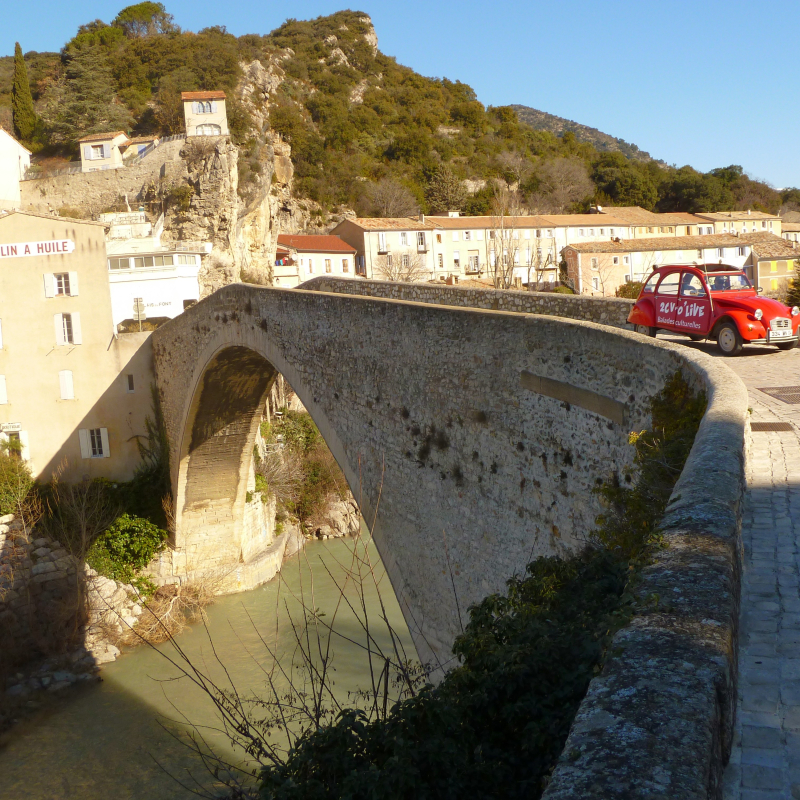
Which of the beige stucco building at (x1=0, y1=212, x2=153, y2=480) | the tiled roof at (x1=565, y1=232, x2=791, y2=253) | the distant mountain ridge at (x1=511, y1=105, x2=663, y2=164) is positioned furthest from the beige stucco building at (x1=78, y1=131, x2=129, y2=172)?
the distant mountain ridge at (x1=511, y1=105, x2=663, y2=164)

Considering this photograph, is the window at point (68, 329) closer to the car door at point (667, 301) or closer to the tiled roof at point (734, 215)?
the car door at point (667, 301)

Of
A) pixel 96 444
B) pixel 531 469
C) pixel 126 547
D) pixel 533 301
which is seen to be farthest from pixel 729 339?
pixel 96 444

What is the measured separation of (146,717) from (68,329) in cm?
952

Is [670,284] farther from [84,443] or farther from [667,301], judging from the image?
[84,443]

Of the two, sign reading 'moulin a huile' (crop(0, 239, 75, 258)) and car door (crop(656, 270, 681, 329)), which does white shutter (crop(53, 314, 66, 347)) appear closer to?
sign reading 'moulin a huile' (crop(0, 239, 75, 258))

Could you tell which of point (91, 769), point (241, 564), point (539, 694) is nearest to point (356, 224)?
point (241, 564)

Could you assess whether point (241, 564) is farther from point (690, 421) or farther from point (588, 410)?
point (690, 421)

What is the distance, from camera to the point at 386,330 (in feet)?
26.5

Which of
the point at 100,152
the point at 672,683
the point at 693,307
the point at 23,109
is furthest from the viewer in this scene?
the point at 23,109

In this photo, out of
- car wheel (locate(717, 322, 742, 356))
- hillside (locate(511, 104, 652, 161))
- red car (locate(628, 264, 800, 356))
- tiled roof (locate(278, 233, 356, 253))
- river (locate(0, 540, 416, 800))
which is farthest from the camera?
hillside (locate(511, 104, 652, 161))

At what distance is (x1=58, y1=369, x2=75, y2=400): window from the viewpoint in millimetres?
18094

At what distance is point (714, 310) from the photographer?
8.59 m

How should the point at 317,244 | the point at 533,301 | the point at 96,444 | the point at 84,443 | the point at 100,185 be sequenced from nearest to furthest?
1. the point at 533,301
2. the point at 84,443
3. the point at 96,444
4. the point at 100,185
5. the point at 317,244

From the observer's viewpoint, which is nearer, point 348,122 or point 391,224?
point 391,224
